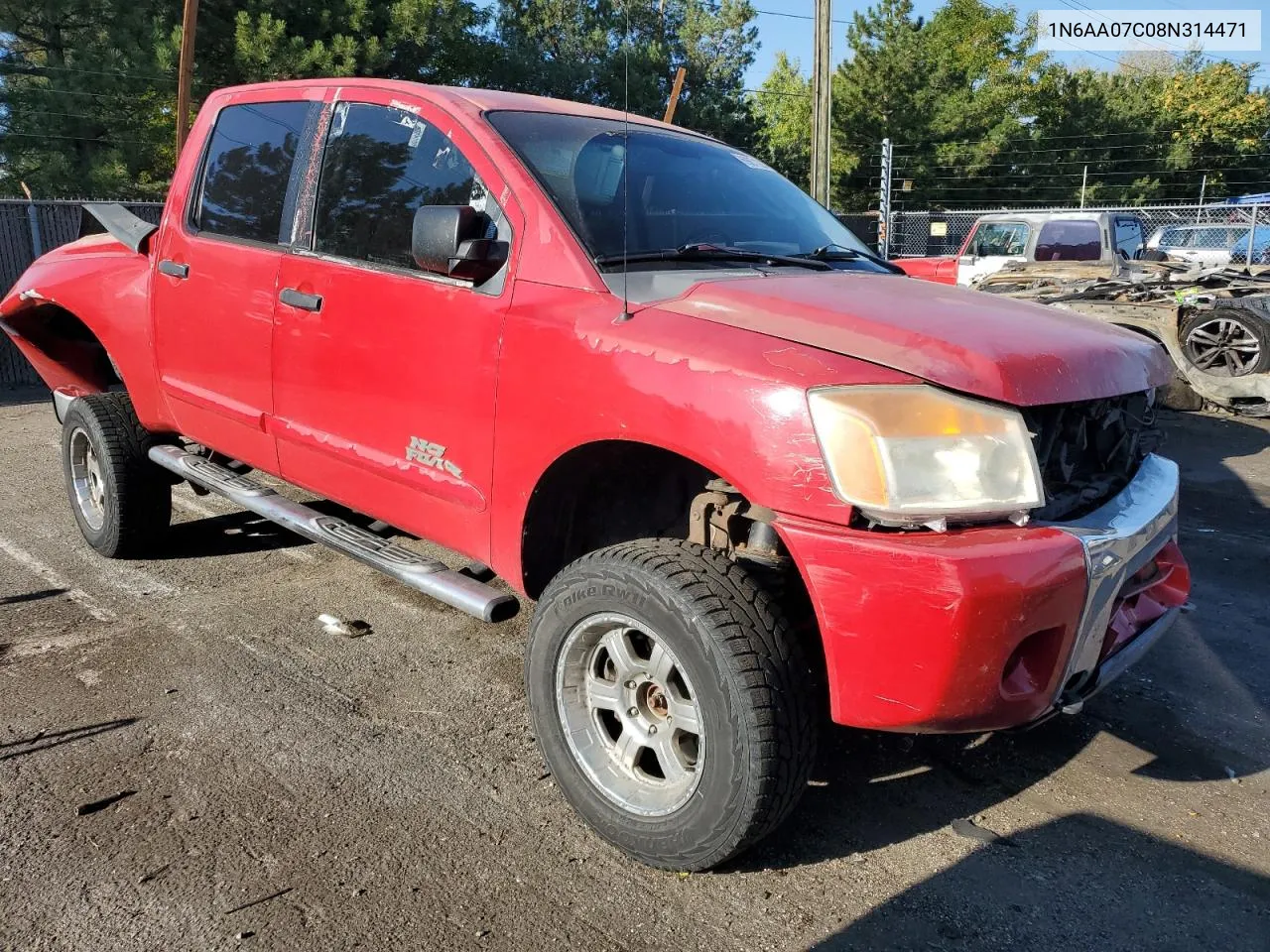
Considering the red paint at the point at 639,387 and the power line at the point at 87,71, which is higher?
the power line at the point at 87,71

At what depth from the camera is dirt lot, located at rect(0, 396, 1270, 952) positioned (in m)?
2.33

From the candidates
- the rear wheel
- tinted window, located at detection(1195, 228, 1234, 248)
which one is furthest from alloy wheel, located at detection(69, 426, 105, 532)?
Answer: tinted window, located at detection(1195, 228, 1234, 248)

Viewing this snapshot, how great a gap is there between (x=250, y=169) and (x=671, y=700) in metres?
2.81

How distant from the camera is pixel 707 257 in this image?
118 inches

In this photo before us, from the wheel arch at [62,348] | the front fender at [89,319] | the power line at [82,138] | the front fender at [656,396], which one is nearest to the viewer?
the front fender at [656,396]

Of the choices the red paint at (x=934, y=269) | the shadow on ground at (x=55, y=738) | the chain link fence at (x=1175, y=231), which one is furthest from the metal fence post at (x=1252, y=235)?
the shadow on ground at (x=55, y=738)

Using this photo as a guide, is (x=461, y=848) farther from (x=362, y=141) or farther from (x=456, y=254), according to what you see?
(x=362, y=141)

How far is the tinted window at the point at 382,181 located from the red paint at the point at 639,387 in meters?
0.07

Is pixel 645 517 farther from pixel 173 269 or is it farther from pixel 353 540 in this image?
pixel 173 269

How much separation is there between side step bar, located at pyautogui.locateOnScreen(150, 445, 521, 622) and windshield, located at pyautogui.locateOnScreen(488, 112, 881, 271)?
1.07m

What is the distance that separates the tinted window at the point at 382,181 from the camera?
3.12 metres

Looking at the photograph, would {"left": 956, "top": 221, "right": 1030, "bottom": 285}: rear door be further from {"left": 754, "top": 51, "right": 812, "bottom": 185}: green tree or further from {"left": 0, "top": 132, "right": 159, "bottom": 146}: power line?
{"left": 754, "top": 51, "right": 812, "bottom": 185}: green tree

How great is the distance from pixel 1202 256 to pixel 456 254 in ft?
55.8

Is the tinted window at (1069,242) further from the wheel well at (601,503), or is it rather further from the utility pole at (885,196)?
the wheel well at (601,503)
